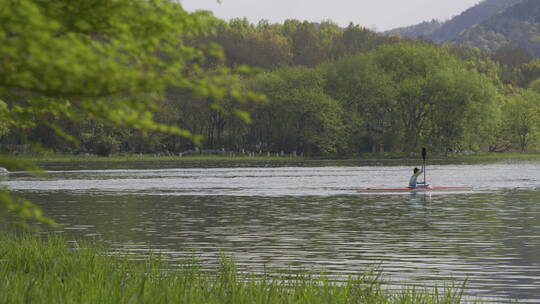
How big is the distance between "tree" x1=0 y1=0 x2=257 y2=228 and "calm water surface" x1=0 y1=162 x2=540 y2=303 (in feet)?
40.7

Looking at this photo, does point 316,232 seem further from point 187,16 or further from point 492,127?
point 492,127

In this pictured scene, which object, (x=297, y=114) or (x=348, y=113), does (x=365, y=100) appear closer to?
(x=348, y=113)

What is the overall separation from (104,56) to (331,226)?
101 feet

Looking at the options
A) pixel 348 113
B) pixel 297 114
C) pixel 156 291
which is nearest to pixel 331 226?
pixel 156 291

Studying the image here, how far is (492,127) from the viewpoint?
159 meters

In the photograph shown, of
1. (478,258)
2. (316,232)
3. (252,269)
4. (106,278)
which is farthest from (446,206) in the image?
(106,278)

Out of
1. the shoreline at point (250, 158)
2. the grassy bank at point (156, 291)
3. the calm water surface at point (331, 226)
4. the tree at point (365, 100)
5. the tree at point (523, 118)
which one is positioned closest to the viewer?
the grassy bank at point (156, 291)

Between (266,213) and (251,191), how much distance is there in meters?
20.5

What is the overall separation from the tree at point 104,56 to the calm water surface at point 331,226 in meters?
12.4

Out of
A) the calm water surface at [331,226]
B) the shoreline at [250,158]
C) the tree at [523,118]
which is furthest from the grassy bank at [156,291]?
the tree at [523,118]

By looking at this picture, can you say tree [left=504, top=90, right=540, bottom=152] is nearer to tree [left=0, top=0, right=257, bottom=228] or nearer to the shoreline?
the shoreline

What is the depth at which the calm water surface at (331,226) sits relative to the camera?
78.7 feet

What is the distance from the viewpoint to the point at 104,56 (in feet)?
26.5

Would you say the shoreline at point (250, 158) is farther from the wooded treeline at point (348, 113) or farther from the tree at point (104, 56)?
the tree at point (104, 56)
